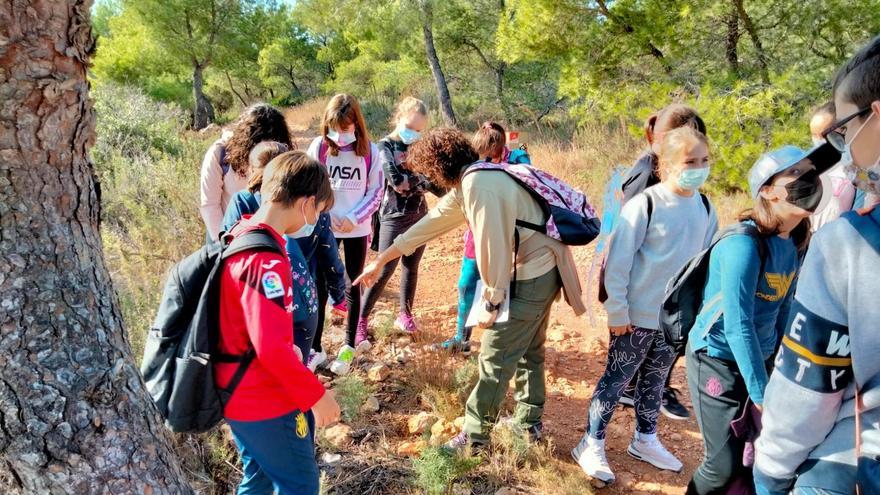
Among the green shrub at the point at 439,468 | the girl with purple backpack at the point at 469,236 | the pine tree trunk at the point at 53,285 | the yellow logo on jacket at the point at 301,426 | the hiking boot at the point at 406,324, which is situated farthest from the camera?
the hiking boot at the point at 406,324

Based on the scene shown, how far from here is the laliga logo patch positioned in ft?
5.30

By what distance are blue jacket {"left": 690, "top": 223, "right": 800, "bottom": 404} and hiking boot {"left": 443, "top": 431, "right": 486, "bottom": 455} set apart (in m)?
1.17

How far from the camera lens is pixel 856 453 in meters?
1.08

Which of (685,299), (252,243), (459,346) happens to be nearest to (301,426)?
(252,243)

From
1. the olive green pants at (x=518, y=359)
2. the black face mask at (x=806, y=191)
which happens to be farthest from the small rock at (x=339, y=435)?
the black face mask at (x=806, y=191)

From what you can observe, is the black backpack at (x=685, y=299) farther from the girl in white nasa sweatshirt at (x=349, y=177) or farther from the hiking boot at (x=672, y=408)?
the girl in white nasa sweatshirt at (x=349, y=177)

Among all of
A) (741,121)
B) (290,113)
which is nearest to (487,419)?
(741,121)

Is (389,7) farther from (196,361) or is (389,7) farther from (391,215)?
(196,361)

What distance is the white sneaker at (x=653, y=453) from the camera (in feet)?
9.36

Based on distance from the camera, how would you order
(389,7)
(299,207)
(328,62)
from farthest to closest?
1. (328,62)
2. (389,7)
3. (299,207)

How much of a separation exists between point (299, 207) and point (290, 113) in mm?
21252

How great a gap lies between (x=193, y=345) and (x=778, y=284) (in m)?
2.00

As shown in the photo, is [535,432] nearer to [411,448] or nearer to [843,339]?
[411,448]

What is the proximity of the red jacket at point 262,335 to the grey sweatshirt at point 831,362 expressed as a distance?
1287mm
